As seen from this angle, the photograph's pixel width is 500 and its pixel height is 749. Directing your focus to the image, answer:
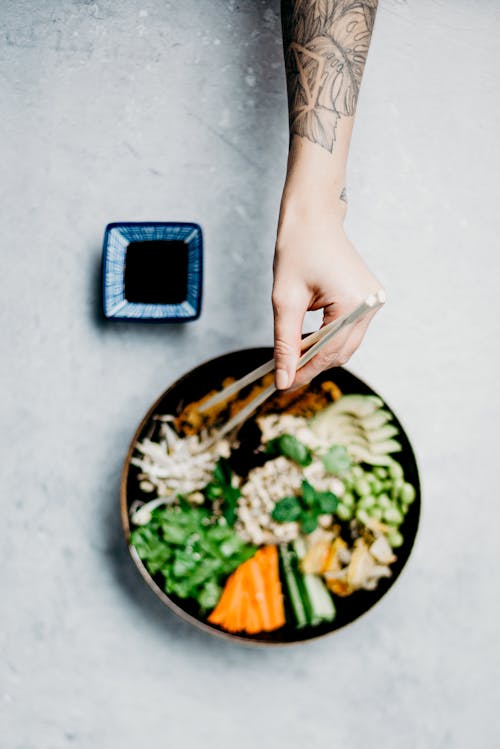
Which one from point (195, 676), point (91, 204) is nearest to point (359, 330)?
point (91, 204)

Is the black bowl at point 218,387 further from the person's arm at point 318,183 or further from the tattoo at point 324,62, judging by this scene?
the tattoo at point 324,62

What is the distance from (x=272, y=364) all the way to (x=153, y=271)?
0.35 m

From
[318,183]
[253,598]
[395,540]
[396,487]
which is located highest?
[318,183]

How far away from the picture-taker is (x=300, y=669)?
1414 mm

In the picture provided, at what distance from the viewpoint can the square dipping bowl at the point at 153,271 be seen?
1326 millimetres

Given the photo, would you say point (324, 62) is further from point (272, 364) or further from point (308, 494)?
point (308, 494)

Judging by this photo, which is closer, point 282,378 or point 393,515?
point 282,378

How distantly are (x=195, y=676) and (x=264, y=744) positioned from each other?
0.21 m

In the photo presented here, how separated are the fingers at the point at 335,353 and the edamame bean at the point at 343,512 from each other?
11.7 inches

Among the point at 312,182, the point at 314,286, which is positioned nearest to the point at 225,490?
the point at 314,286

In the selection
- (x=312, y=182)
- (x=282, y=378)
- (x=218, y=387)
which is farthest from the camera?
(x=218, y=387)

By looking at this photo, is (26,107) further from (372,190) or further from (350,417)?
(350,417)

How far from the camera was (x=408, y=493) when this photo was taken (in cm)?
131

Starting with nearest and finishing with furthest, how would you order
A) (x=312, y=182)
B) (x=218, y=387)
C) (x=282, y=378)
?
(x=282, y=378), (x=312, y=182), (x=218, y=387)
